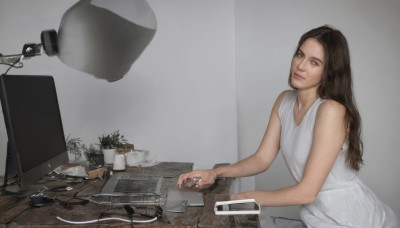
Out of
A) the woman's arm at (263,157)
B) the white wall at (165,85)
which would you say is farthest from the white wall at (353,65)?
the woman's arm at (263,157)

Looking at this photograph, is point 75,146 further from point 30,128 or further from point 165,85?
point 30,128

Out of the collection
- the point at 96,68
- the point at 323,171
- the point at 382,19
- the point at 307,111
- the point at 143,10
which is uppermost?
the point at 143,10

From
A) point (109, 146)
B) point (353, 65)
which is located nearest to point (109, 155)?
point (109, 146)

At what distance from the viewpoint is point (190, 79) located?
2281 mm

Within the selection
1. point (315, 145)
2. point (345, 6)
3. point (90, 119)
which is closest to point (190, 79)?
point (90, 119)

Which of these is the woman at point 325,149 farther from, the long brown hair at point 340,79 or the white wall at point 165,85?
the white wall at point 165,85

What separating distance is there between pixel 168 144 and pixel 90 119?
0.53m

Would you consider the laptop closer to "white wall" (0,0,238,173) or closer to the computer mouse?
the computer mouse

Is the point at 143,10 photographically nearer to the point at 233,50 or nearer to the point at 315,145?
the point at 233,50

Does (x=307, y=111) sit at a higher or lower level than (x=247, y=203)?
higher

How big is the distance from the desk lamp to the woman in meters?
1.04

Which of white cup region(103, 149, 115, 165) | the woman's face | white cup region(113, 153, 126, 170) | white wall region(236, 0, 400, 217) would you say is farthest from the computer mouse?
white wall region(236, 0, 400, 217)

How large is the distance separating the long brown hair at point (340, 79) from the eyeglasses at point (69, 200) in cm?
95

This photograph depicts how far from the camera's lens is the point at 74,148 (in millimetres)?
2230
